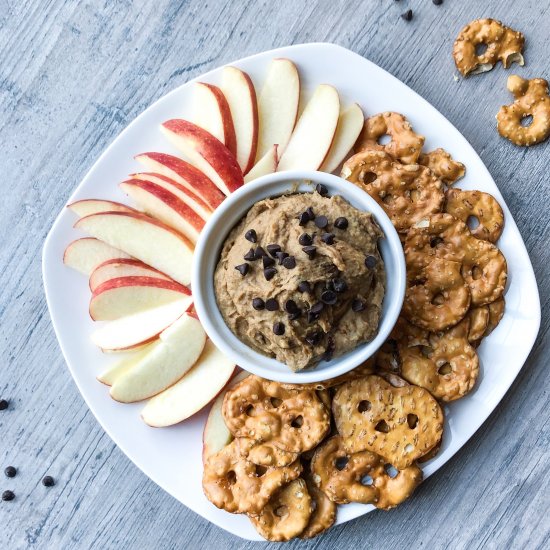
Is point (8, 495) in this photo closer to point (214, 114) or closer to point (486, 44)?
point (214, 114)

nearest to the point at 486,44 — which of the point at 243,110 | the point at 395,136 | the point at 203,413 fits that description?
the point at 395,136

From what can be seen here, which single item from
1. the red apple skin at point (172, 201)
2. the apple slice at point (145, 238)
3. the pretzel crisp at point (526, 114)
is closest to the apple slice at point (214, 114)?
the red apple skin at point (172, 201)

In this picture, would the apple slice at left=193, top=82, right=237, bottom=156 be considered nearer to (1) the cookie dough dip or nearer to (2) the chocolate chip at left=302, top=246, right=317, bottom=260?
(1) the cookie dough dip

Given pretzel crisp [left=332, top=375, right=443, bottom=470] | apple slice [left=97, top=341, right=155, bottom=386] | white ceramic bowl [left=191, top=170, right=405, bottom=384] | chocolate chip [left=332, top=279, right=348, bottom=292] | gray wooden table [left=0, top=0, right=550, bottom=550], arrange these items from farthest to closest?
1. gray wooden table [left=0, top=0, right=550, bottom=550]
2. apple slice [left=97, top=341, right=155, bottom=386]
3. pretzel crisp [left=332, top=375, right=443, bottom=470]
4. white ceramic bowl [left=191, top=170, right=405, bottom=384]
5. chocolate chip [left=332, top=279, right=348, bottom=292]

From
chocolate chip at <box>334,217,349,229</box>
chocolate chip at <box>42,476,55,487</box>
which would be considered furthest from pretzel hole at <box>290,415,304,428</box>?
chocolate chip at <box>42,476,55,487</box>

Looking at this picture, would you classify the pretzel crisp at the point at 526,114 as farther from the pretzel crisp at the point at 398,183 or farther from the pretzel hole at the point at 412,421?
the pretzel hole at the point at 412,421

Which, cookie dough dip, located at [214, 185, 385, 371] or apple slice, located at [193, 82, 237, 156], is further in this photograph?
apple slice, located at [193, 82, 237, 156]

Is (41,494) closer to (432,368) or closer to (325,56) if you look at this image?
(432,368)
